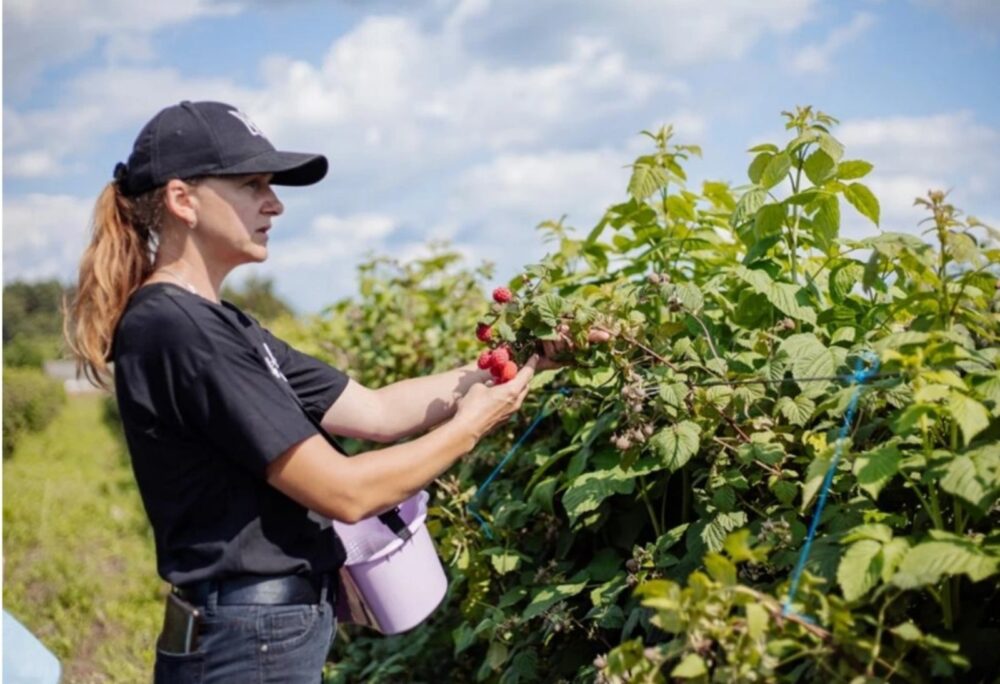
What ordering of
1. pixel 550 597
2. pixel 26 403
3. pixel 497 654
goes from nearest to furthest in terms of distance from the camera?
1. pixel 550 597
2. pixel 497 654
3. pixel 26 403

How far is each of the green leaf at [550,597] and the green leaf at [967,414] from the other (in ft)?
3.89

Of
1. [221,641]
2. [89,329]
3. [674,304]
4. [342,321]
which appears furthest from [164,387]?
[342,321]

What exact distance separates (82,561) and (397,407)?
4971mm

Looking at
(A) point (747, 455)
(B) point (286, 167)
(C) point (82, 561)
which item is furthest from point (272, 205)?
(C) point (82, 561)

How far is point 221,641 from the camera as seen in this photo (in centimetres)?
236

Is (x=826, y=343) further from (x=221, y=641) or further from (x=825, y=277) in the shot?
(x=221, y=641)

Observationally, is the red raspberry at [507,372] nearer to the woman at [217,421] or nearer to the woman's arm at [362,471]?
the woman at [217,421]

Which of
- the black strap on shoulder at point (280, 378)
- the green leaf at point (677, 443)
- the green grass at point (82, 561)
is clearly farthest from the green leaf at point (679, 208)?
the green grass at point (82, 561)

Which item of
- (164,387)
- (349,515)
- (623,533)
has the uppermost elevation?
(164,387)

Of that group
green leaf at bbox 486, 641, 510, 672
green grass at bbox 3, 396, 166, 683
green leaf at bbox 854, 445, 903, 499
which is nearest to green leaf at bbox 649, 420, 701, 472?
green leaf at bbox 854, 445, 903, 499

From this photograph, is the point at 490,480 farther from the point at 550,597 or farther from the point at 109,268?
the point at 109,268

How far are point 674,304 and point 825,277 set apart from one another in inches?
23.2

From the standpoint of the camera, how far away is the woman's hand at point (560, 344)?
2768mm

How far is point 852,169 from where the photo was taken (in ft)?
9.29
